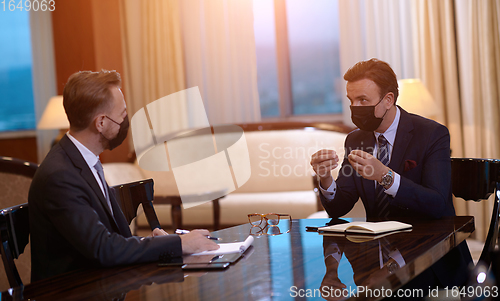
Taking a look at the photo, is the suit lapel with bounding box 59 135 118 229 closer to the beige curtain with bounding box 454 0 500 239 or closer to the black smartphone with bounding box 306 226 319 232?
the black smartphone with bounding box 306 226 319 232

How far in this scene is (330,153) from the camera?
6.03 feet

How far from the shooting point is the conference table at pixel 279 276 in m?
1.03

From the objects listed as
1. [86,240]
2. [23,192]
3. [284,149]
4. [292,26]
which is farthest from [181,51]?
[86,240]

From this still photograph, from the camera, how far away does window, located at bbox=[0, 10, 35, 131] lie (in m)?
5.61

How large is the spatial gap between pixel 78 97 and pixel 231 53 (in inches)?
143

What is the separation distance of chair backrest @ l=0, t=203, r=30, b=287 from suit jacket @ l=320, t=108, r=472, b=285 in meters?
1.21

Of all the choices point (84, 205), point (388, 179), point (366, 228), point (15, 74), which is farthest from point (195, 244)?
point (15, 74)

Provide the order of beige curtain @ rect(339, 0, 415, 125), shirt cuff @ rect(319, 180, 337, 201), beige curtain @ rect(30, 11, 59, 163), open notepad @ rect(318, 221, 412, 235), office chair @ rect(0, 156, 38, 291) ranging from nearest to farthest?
1. open notepad @ rect(318, 221, 412, 235)
2. shirt cuff @ rect(319, 180, 337, 201)
3. office chair @ rect(0, 156, 38, 291)
4. beige curtain @ rect(339, 0, 415, 125)
5. beige curtain @ rect(30, 11, 59, 163)

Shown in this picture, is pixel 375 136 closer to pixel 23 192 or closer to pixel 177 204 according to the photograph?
pixel 23 192

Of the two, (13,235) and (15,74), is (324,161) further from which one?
(15,74)

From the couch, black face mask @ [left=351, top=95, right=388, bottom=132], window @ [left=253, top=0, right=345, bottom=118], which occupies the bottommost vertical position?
the couch

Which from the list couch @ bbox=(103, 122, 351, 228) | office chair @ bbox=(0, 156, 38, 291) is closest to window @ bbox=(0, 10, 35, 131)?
couch @ bbox=(103, 122, 351, 228)

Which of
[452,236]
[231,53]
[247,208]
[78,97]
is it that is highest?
[231,53]

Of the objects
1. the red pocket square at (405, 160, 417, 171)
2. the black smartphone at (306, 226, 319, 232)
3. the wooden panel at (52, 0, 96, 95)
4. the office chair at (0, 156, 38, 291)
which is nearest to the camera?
the black smartphone at (306, 226, 319, 232)
